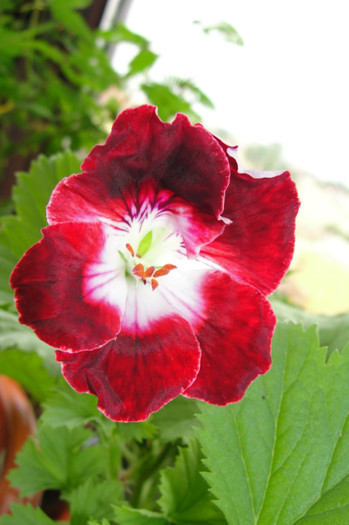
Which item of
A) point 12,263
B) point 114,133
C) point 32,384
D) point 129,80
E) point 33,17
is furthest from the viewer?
point 33,17

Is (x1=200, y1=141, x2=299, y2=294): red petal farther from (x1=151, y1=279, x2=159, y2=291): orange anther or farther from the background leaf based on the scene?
the background leaf

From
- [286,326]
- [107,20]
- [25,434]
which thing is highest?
[286,326]

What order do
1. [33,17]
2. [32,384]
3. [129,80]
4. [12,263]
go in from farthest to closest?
[33,17]
[129,80]
[32,384]
[12,263]

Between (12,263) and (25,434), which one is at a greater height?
(12,263)

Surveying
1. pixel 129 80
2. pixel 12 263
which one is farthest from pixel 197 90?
pixel 12 263

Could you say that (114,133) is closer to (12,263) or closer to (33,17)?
(12,263)

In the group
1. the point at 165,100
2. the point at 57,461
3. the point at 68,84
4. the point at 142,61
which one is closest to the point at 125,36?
the point at 142,61

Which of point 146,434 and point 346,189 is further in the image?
point 346,189

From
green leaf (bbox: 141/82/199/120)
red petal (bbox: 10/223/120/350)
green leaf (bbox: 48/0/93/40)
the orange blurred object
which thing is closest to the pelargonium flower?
red petal (bbox: 10/223/120/350)
